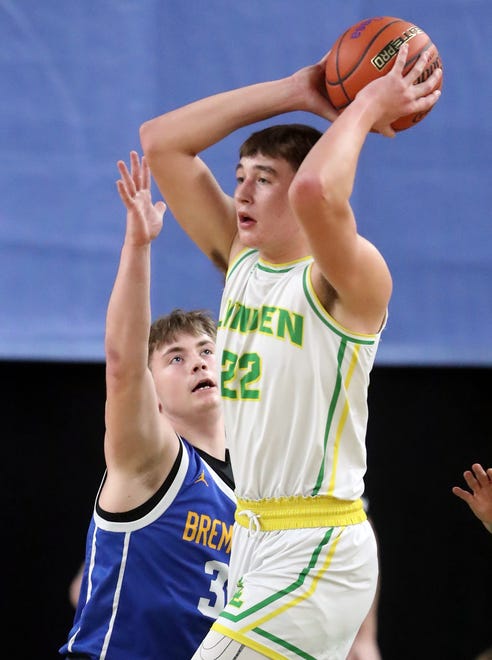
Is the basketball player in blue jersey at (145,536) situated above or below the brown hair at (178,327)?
below

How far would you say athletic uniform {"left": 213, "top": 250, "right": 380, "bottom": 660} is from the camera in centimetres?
301

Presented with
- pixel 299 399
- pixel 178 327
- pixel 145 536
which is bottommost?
pixel 145 536

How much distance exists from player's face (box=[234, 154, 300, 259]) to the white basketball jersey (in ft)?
0.52

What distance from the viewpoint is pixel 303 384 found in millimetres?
3070

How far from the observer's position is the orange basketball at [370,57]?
330 cm

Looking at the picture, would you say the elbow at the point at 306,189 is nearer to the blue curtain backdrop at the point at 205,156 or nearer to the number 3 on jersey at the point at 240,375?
the number 3 on jersey at the point at 240,375

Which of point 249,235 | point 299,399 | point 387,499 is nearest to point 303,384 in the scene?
point 299,399

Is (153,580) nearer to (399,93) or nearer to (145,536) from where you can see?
(145,536)

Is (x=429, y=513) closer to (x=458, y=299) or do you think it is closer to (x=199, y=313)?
(x=458, y=299)

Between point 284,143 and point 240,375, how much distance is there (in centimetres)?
71

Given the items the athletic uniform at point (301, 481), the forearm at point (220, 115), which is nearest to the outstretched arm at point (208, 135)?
the forearm at point (220, 115)

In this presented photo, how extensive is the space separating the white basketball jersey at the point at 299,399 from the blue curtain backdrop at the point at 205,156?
6.83 feet

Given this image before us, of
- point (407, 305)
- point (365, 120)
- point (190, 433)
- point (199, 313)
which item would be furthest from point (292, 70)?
point (365, 120)

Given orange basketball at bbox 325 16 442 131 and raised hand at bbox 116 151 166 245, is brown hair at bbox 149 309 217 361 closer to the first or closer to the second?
raised hand at bbox 116 151 166 245
